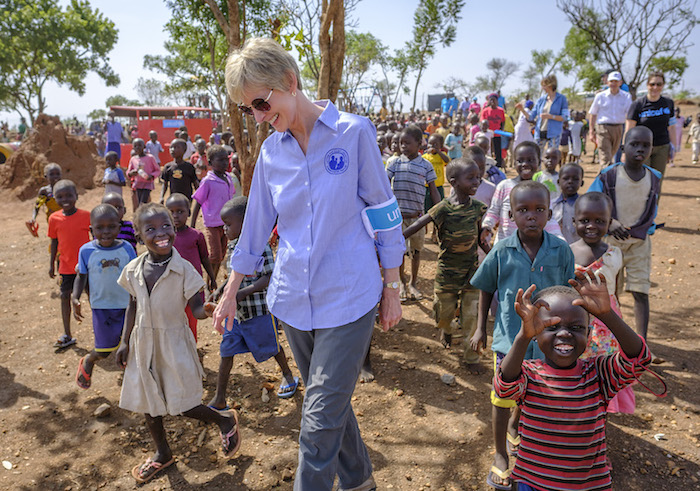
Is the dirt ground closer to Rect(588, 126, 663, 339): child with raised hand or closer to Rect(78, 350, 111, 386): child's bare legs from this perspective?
Rect(78, 350, 111, 386): child's bare legs

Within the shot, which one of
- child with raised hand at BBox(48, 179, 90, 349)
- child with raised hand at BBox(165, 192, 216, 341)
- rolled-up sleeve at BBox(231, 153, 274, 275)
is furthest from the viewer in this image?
child with raised hand at BBox(48, 179, 90, 349)

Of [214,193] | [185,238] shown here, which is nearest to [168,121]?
[214,193]

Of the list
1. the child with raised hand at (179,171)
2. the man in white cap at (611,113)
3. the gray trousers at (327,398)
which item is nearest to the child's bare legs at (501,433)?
the gray trousers at (327,398)

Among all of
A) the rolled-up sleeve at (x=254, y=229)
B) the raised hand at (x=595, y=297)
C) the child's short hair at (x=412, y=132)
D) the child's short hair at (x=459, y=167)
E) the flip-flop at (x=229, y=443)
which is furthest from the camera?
the child's short hair at (x=412, y=132)

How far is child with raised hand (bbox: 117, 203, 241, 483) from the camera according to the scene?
2.87m

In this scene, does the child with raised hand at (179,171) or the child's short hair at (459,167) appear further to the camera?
the child with raised hand at (179,171)

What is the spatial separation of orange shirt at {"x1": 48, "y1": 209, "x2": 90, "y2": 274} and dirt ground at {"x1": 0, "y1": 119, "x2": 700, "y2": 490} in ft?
2.81

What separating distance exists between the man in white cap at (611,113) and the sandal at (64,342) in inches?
322

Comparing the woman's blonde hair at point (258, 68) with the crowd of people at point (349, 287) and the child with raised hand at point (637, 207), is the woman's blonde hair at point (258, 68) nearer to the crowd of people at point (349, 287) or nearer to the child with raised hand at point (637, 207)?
the crowd of people at point (349, 287)

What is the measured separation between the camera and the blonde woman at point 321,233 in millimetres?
1956

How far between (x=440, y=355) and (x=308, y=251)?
2666mm

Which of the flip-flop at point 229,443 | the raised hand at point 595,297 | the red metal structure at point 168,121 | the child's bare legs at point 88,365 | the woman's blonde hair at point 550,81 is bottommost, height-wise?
the flip-flop at point 229,443

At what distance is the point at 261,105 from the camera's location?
6.52 ft

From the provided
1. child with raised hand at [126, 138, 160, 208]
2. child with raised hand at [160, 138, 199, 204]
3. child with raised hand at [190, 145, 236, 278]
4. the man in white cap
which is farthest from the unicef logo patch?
the man in white cap
